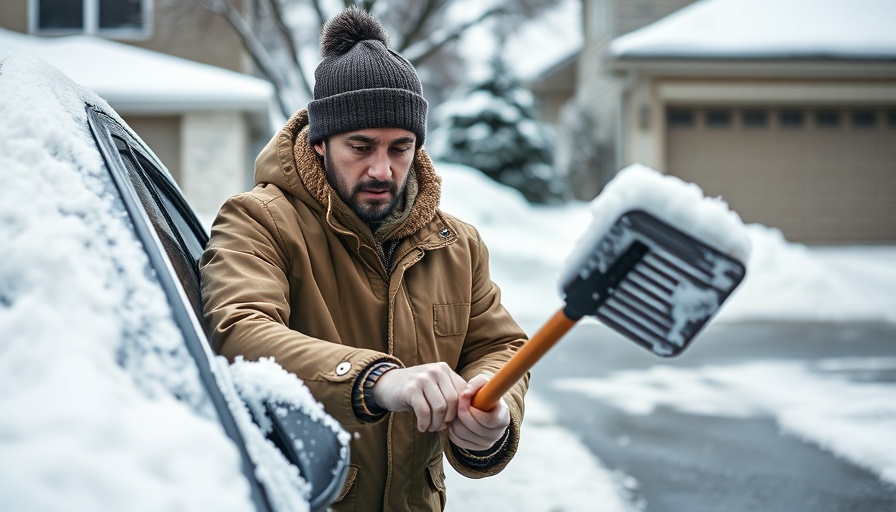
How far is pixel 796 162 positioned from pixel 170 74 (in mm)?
10571

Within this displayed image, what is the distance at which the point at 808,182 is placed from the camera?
50.2 ft

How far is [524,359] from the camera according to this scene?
1.31m

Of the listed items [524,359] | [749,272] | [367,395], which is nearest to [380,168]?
[367,395]

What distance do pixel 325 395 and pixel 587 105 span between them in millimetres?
17734

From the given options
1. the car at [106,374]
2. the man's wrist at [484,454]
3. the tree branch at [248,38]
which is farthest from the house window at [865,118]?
the car at [106,374]

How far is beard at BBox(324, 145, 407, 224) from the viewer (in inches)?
74.8

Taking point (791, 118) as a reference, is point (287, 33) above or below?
above

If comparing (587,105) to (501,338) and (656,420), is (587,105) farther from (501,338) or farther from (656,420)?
(501,338)

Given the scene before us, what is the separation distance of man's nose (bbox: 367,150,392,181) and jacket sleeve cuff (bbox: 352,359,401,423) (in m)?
0.54

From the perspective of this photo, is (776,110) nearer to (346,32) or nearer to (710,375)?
(710,375)

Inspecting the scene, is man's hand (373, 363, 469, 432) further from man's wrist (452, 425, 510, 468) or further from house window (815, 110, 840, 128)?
house window (815, 110, 840, 128)

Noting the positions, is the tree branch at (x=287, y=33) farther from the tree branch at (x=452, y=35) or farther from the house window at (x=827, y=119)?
the house window at (x=827, y=119)

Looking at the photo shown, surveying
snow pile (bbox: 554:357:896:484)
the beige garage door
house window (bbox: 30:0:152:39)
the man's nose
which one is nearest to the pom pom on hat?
the man's nose

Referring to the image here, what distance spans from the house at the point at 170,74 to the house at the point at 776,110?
6147mm
